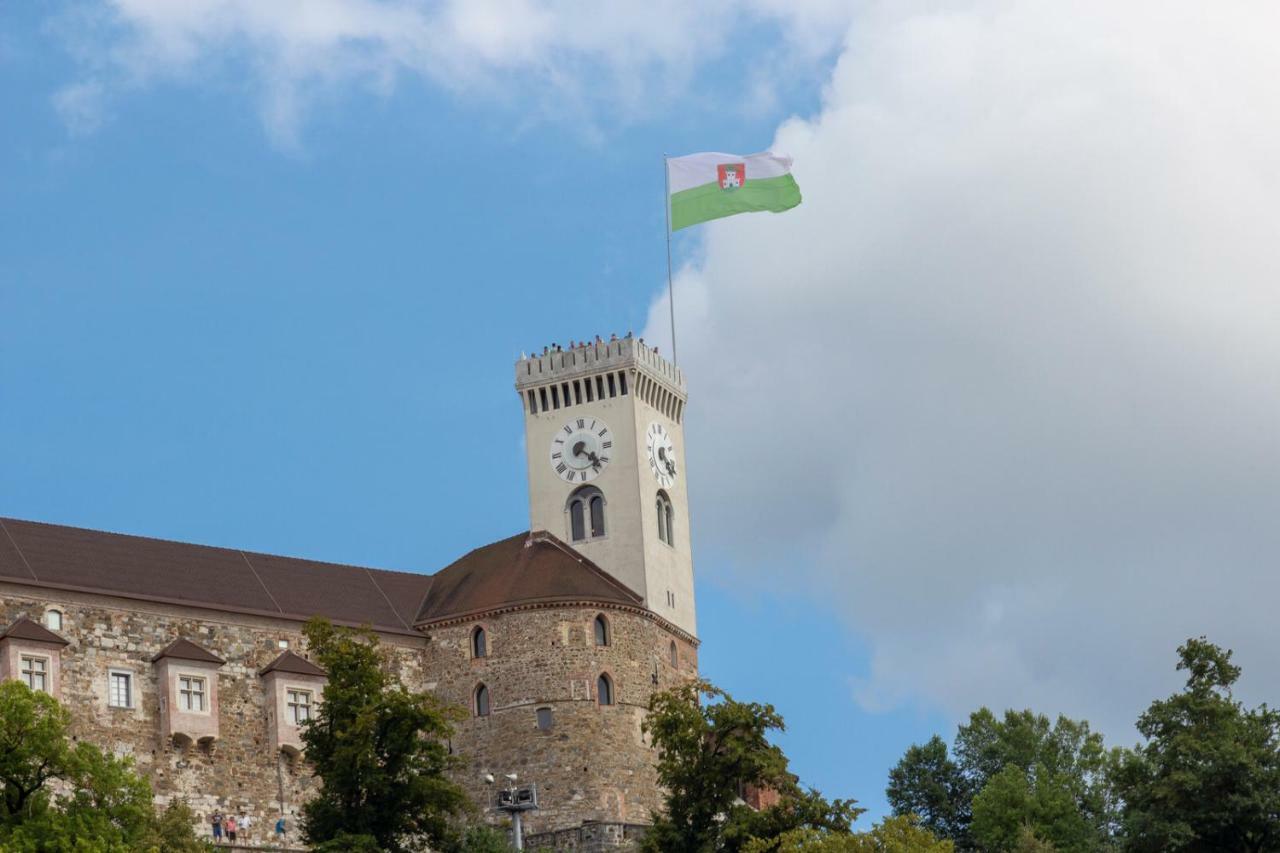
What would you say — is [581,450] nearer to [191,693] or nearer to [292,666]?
[292,666]

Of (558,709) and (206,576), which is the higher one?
(206,576)

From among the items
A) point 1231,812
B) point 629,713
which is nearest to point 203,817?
point 629,713

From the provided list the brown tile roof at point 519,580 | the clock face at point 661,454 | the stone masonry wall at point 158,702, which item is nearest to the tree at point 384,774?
the stone masonry wall at point 158,702

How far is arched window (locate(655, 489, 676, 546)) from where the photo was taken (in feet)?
365

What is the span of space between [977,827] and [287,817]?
30395 millimetres

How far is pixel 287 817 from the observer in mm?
96938

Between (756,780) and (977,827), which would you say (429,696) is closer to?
(756,780)

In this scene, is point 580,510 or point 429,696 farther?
point 580,510

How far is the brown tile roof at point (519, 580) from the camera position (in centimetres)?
10325

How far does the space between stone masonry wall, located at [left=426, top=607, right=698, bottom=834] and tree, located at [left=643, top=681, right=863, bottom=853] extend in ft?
37.4

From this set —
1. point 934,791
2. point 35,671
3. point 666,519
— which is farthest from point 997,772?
point 35,671

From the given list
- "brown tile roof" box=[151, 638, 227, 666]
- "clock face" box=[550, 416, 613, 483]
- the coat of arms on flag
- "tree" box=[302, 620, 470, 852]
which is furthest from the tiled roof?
the coat of arms on flag

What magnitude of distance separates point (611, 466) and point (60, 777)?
1513 inches

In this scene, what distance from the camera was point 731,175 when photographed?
368 feet
